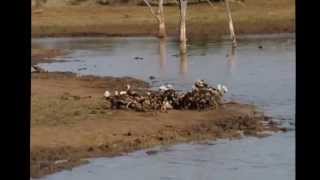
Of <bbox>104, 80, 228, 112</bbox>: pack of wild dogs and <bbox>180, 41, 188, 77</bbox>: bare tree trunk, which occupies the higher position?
<bbox>180, 41, 188, 77</bbox>: bare tree trunk

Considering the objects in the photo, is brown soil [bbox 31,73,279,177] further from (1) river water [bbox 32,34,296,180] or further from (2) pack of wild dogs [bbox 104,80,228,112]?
(1) river water [bbox 32,34,296,180]

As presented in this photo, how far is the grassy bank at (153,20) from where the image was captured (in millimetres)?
41947

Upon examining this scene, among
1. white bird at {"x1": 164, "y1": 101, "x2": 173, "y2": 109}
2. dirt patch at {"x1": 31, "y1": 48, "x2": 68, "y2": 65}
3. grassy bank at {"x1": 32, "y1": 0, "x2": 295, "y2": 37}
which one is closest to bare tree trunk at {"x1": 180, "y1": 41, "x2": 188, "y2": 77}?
dirt patch at {"x1": 31, "y1": 48, "x2": 68, "y2": 65}

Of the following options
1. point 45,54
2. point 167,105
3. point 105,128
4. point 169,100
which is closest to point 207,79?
point 169,100

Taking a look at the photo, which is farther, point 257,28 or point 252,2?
point 252,2

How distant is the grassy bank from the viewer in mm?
41947

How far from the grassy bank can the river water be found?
2.61 metres

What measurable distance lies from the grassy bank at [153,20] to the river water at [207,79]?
2611 millimetres

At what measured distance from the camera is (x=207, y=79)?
68.0 feet

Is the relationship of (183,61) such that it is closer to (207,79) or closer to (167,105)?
(207,79)
